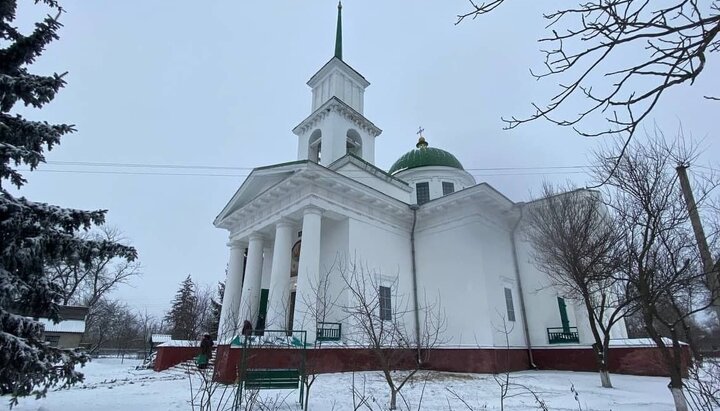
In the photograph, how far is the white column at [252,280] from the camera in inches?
637

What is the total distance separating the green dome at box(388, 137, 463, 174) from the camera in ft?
80.0

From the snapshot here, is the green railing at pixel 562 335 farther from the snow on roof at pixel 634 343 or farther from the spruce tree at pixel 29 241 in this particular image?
the spruce tree at pixel 29 241

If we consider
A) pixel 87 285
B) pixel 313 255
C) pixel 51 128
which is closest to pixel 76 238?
pixel 51 128

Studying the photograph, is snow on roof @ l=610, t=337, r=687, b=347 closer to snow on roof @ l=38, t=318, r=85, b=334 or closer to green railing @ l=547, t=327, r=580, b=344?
green railing @ l=547, t=327, r=580, b=344

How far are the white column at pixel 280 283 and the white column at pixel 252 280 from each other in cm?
196

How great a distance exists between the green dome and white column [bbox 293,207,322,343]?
11.9m

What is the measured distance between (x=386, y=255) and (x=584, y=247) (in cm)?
785

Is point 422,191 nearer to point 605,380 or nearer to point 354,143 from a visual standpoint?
point 354,143

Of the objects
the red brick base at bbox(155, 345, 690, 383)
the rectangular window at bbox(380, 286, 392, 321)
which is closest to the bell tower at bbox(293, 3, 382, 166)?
the rectangular window at bbox(380, 286, 392, 321)

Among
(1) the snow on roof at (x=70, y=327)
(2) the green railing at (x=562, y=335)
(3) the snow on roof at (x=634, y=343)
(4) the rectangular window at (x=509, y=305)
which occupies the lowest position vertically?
(3) the snow on roof at (x=634, y=343)

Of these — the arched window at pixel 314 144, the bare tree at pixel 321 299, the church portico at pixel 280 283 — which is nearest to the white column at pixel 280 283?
the church portico at pixel 280 283

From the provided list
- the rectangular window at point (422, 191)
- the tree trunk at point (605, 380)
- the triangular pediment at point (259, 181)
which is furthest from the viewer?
the rectangular window at point (422, 191)

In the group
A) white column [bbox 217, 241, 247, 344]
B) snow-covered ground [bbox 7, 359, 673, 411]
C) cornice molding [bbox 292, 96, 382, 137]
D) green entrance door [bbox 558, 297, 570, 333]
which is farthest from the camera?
cornice molding [bbox 292, 96, 382, 137]

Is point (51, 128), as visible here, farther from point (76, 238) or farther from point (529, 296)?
point (529, 296)
